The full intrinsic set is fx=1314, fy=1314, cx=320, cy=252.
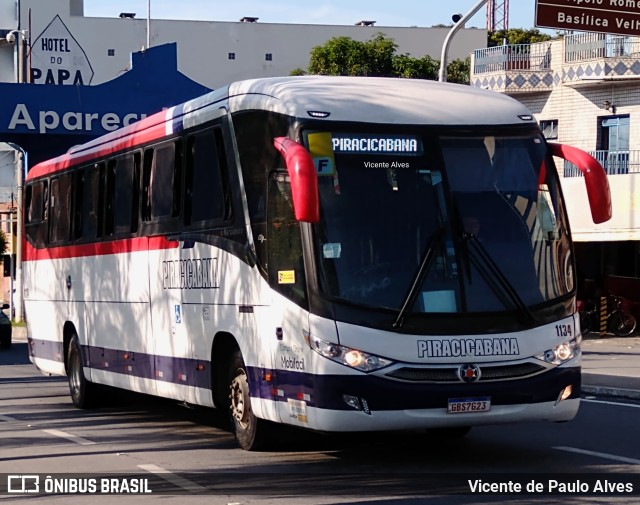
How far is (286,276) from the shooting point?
11125mm

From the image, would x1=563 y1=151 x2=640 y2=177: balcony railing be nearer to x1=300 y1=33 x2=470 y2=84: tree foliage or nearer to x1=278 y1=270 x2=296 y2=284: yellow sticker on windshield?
x1=278 y1=270 x2=296 y2=284: yellow sticker on windshield

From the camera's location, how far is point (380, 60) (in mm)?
68188

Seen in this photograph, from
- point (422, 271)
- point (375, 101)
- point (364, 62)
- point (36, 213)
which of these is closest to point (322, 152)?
point (375, 101)

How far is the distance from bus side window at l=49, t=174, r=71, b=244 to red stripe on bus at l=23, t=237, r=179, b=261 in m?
0.17

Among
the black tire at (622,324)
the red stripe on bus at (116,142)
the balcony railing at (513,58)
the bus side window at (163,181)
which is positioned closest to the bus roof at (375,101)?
the bus side window at (163,181)

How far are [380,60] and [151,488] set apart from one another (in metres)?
59.2

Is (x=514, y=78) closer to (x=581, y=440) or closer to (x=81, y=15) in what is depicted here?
(x=581, y=440)

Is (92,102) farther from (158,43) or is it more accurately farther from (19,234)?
(158,43)

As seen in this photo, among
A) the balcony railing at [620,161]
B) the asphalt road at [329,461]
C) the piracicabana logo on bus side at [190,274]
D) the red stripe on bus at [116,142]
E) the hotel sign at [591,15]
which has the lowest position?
the asphalt road at [329,461]

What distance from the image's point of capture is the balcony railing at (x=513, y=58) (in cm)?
3828

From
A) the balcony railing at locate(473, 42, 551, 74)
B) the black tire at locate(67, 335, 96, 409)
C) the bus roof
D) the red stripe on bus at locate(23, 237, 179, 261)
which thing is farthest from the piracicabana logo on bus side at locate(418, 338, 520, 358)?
the balcony railing at locate(473, 42, 551, 74)

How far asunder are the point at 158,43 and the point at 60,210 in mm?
63502

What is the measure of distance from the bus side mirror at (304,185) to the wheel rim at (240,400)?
2.45m

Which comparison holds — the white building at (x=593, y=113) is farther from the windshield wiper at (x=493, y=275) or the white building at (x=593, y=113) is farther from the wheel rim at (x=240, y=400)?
the windshield wiper at (x=493, y=275)
